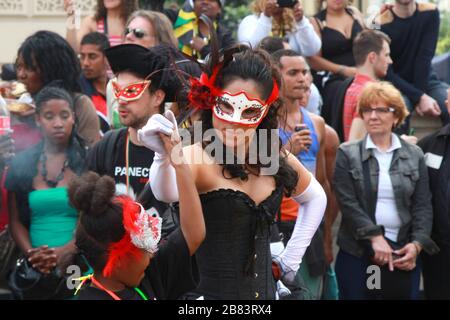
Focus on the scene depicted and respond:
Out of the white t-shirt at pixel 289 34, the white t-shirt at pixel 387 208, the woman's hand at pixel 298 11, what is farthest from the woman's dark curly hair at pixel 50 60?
the white t-shirt at pixel 387 208

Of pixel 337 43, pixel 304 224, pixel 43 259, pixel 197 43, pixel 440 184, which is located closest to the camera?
pixel 304 224

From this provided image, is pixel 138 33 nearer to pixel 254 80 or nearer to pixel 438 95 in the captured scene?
pixel 254 80

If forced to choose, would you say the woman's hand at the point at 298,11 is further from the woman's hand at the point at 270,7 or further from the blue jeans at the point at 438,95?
the blue jeans at the point at 438,95

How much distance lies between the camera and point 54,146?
6.20 metres

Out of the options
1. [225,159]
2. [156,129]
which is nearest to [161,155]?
[156,129]

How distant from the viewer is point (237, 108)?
4324 mm

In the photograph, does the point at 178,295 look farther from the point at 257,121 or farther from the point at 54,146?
the point at 54,146

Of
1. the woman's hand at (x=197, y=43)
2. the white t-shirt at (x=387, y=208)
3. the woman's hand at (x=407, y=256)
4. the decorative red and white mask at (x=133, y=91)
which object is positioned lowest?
the woman's hand at (x=407, y=256)

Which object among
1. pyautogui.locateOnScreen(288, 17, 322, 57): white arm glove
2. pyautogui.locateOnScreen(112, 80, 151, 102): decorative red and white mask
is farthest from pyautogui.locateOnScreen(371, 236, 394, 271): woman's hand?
pyautogui.locateOnScreen(112, 80, 151, 102): decorative red and white mask

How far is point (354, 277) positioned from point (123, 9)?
2664 mm

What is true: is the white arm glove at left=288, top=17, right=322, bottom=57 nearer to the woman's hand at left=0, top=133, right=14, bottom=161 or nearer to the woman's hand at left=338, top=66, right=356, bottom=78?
the woman's hand at left=338, top=66, right=356, bottom=78

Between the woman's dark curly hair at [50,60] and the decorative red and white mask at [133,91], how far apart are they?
1381 millimetres

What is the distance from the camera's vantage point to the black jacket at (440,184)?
22.1 ft

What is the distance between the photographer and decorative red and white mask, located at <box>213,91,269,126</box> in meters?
4.32
